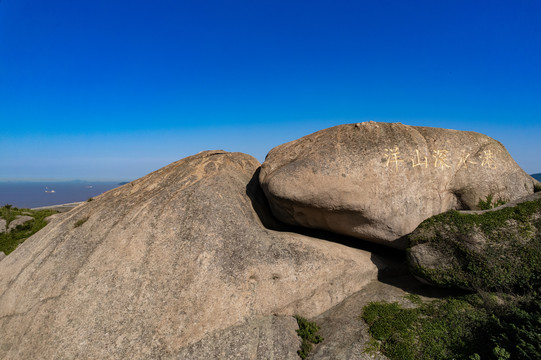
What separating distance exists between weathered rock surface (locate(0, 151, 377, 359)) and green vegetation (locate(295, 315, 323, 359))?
1.57 feet

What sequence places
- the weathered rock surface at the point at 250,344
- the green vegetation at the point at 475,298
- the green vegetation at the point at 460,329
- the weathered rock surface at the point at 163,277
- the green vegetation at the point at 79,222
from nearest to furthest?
the green vegetation at the point at 460,329 < the green vegetation at the point at 475,298 < the weathered rock surface at the point at 250,344 < the weathered rock surface at the point at 163,277 < the green vegetation at the point at 79,222

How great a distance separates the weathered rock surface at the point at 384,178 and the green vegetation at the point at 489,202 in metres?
0.18

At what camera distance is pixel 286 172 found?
40.4ft

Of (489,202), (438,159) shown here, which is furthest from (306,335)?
(489,202)

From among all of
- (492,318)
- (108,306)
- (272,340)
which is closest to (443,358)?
(492,318)

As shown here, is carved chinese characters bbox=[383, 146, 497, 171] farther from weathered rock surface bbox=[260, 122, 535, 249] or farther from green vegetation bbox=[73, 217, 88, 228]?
green vegetation bbox=[73, 217, 88, 228]

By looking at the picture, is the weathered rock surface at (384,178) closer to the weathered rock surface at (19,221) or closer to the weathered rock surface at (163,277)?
the weathered rock surface at (163,277)

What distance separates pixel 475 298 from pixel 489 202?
15.5 ft

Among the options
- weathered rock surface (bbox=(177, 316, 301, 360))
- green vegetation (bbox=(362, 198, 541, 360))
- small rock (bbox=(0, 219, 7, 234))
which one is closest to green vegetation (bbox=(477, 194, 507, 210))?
green vegetation (bbox=(362, 198, 541, 360))

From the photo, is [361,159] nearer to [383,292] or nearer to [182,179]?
[383,292]

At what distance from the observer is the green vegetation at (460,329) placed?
781 centimetres

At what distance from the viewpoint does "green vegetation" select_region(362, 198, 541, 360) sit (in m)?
8.38

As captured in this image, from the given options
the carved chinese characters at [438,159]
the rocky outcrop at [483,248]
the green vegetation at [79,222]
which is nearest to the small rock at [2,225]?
the green vegetation at [79,222]

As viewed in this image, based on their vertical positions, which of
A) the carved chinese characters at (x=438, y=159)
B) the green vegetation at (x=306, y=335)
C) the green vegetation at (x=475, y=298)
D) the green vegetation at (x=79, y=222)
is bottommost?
the green vegetation at (x=306, y=335)
